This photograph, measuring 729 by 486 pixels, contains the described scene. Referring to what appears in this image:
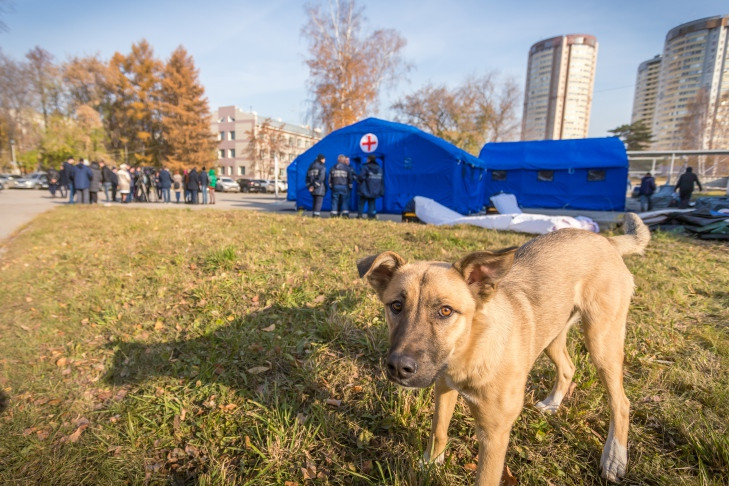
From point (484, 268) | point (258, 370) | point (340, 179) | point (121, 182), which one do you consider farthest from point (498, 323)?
point (121, 182)

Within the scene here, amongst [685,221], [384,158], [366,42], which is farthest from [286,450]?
[366,42]

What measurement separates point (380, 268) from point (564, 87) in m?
106

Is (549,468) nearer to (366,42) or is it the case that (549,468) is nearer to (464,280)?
(464,280)

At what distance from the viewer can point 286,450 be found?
2.43 m

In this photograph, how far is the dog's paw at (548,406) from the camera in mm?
2701

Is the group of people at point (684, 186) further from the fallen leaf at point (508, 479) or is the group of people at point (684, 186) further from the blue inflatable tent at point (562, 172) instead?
the fallen leaf at point (508, 479)

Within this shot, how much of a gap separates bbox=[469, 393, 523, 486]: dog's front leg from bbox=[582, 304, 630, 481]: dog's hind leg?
3.14ft

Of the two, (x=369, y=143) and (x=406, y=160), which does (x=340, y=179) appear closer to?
(x=369, y=143)

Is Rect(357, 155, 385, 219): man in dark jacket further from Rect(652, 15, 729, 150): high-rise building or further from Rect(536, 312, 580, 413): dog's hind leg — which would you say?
Rect(652, 15, 729, 150): high-rise building

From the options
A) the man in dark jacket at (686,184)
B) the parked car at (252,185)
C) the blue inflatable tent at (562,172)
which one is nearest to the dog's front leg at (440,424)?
the man in dark jacket at (686,184)

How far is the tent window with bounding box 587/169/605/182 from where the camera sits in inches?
782

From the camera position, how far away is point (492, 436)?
192 cm

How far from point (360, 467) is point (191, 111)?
5612 cm

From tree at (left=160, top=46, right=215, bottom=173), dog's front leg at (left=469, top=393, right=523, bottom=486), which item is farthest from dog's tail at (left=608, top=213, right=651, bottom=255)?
tree at (left=160, top=46, right=215, bottom=173)
